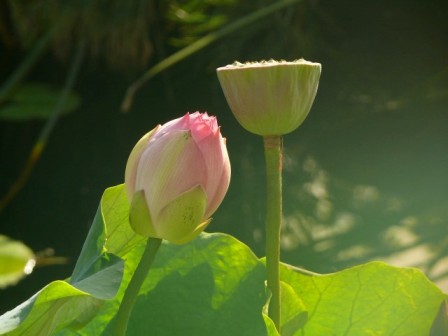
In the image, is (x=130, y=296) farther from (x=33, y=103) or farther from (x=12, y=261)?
(x=33, y=103)

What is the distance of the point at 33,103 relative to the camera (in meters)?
1.56

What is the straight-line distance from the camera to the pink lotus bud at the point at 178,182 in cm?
22

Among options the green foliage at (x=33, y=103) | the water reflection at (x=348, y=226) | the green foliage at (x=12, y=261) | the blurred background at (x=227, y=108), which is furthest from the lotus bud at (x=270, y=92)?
the green foliage at (x=33, y=103)

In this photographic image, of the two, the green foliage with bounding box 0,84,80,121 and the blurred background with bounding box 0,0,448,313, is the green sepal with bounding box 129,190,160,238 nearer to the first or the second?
the blurred background with bounding box 0,0,448,313

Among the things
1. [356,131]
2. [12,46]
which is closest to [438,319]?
[356,131]

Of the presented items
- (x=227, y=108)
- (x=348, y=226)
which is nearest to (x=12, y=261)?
(x=348, y=226)

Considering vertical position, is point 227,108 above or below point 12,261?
above

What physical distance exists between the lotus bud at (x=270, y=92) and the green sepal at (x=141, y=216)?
3cm

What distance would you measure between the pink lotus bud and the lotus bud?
0.01m

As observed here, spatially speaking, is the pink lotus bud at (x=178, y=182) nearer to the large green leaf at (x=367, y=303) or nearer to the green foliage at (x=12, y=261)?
the large green leaf at (x=367, y=303)

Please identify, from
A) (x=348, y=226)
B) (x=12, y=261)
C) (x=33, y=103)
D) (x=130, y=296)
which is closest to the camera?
(x=130, y=296)

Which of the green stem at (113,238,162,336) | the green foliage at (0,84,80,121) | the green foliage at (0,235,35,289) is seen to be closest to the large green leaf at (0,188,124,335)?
the green stem at (113,238,162,336)

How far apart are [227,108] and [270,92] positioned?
1.41 metres

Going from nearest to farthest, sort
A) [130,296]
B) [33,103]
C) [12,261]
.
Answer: [130,296]
[12,261]
[33,103]
